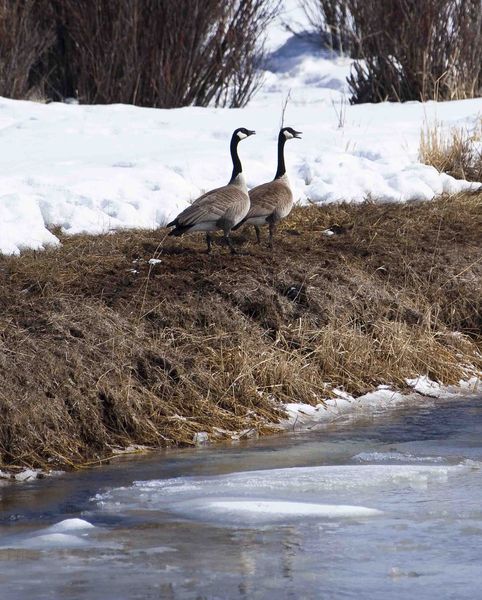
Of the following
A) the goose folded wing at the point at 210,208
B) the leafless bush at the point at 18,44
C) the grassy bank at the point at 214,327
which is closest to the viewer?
the grassy bank at the point at 214,327

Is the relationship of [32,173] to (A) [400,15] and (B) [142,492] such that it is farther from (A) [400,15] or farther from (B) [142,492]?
(A) [400,15]

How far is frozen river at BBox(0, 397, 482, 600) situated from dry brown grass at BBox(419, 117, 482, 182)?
17.6 ft

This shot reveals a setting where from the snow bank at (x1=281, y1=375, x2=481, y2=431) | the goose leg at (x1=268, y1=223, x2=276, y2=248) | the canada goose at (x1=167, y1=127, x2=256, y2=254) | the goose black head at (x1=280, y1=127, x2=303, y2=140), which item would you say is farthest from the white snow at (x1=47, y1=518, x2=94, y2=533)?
the goose black head at (x1=280, y1=127, x2=303, y2=140)

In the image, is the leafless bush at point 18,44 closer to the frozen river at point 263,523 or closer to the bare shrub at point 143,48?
the bare shrub at point 143,48

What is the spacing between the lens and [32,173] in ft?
35.6

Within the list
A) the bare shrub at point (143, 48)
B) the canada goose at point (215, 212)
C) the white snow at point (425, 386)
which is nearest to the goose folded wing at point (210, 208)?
the canada goose at point (215, 212)

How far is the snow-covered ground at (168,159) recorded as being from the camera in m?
10.0

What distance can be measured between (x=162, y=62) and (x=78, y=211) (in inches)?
247

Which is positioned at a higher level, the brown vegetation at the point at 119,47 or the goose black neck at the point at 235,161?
the brown vegetation at the point at 119,47

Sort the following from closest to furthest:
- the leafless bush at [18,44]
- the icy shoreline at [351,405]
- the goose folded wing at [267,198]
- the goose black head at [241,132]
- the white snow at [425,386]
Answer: the icy shoreline at [351,405] → the white snow at [425,386] → the goose folded wing at [267,198] → the goose black head at [241,132] → the leafless bush at [18,44]

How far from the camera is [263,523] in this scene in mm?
5340

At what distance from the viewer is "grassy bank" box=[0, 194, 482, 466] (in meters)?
6.77

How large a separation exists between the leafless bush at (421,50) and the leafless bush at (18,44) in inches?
175

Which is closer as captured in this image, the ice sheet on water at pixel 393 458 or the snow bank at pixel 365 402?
the ice sheet on water at pixel 393 458
